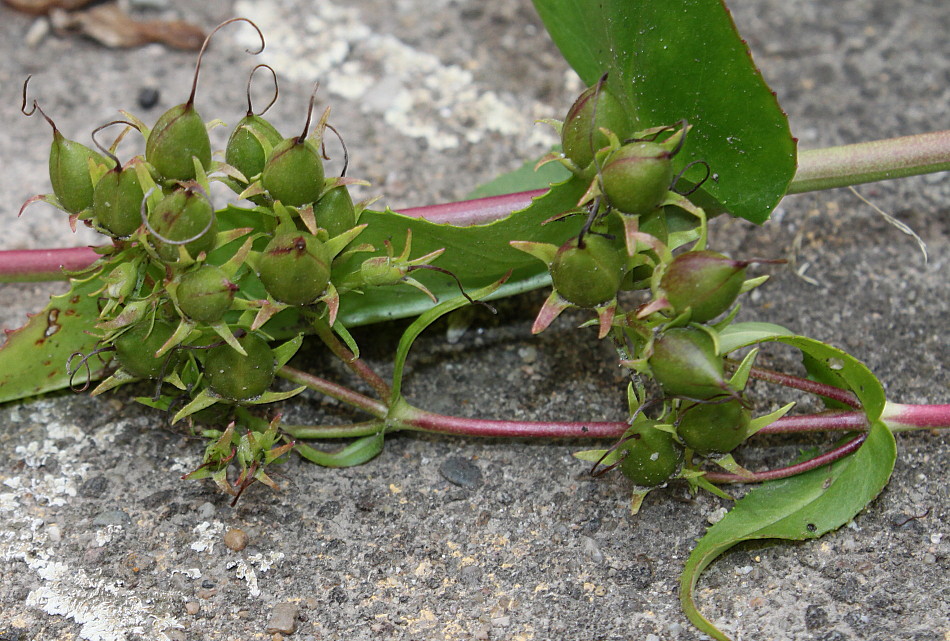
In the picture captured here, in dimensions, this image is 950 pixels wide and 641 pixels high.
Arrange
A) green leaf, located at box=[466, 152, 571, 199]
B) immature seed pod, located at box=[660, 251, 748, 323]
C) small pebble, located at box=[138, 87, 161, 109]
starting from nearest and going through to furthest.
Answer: immature seed pod, located at box=[660, 251, 748, 323] < green leaf, located at box=[466, 152, 571, 199] < small pebble, located at box=[138, 87, 161, 109]

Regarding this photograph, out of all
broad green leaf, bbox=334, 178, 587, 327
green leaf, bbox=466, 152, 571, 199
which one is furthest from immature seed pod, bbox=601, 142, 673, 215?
green leaf, bbox=466, 152, 571, 199

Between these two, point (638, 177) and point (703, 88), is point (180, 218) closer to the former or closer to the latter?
point (638, 177)

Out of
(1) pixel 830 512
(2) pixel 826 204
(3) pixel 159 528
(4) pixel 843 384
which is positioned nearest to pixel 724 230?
(2) pixel 826 204

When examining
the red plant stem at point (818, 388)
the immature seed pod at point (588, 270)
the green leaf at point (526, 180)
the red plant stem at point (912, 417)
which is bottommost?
the red plant stem at point (912, 417)

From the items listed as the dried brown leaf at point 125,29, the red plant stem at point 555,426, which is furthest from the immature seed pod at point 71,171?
the dried brown leaf at point 125,29

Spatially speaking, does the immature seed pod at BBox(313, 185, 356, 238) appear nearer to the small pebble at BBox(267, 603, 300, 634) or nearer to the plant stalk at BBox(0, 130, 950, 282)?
the plant stalk at BBox(0, 130, 950, 282)

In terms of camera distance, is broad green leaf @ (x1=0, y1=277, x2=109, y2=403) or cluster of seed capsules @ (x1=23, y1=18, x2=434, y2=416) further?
broad green leaf @ (x1=0, y1=277, x2=109, y2=403)

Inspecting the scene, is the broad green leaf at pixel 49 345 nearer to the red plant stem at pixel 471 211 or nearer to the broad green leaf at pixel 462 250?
the broad green leaf at pixel 462 250
